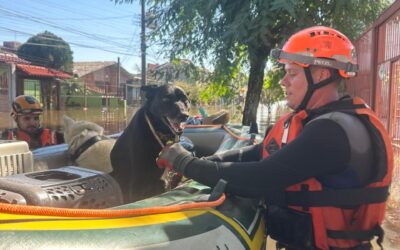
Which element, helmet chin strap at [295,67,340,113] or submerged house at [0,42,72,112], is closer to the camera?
helmet chin strap at [295,67,340,113]

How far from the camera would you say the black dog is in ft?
9.82

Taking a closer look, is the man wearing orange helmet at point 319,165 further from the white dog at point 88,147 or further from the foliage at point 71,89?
the foliage at point 71,89

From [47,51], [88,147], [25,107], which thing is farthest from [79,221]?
[47,51]

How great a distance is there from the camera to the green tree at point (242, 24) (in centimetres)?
657

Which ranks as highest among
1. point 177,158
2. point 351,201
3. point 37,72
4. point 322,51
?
point 37,72

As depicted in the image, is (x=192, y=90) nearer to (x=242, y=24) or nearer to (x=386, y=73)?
(x=242, y=24)

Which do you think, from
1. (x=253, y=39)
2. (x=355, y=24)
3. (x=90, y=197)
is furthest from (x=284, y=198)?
(x=355, y=24)

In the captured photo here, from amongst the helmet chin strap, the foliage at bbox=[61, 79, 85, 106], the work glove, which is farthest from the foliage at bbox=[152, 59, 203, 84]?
the foliage at bbox=[61, 79, 85, 106]

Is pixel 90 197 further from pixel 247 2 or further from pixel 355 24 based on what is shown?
pixel 355 24

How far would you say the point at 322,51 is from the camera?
204 centimetres

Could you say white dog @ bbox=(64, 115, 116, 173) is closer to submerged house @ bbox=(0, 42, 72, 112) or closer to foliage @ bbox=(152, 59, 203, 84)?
foliage @ bbox=(152, 59, 203, 84)

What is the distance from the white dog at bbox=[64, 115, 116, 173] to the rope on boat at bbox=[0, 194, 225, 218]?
1.61 meters

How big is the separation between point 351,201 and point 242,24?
498 centimetres

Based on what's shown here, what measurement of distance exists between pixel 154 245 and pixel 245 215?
Result: 2.30 feet
